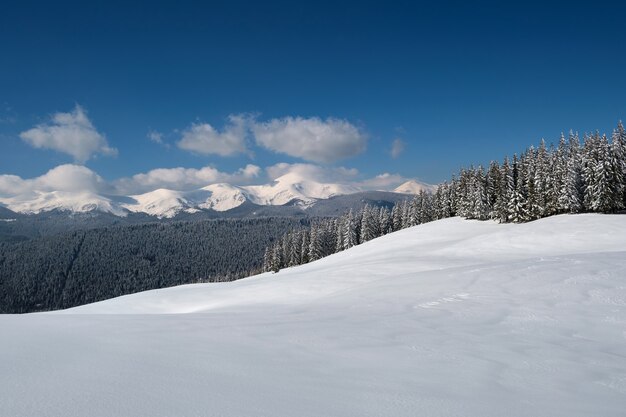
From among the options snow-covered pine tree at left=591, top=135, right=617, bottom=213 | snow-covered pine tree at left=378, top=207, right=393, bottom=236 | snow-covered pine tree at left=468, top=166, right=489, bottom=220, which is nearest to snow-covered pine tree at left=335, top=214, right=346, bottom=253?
snow-covered pine tree at left=378, top=207, right=393, bottom=236

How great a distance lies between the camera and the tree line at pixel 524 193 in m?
48.7

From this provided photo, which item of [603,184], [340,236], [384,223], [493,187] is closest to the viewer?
[603,184]

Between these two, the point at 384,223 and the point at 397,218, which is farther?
the point at 397,218

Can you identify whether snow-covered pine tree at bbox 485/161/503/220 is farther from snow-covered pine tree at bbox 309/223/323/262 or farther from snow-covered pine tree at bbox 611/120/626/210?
snow-covered pine tree at bbox 309/223/323/262

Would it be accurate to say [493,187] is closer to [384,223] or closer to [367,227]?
[367,227]

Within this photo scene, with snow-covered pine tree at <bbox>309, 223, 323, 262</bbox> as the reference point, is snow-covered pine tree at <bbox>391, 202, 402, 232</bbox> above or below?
above

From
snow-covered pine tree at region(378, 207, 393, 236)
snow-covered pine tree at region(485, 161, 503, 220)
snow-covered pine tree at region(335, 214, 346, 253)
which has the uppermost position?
snow-covered pine tree at region(485, 161, 503, 220)

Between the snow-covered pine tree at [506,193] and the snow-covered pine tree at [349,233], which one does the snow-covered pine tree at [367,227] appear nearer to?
the snow-covered pine tree at [349,233]

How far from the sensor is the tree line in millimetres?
48688

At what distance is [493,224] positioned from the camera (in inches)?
2304

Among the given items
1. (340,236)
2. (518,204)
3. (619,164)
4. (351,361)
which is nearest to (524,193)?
(518,204)

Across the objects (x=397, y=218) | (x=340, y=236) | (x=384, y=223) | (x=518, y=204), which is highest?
(x=518, y=204)

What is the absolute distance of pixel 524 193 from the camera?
56875 mm

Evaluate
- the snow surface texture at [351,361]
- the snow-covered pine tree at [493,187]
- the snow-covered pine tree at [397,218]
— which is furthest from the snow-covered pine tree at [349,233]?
the snow surface texture at [351,361]
